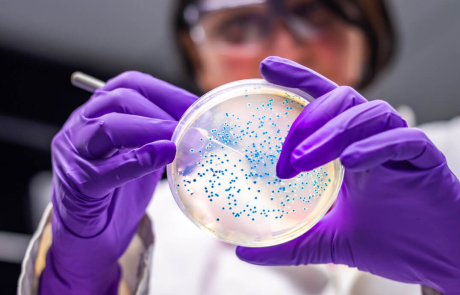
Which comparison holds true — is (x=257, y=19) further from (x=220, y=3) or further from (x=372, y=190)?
(x=372, y=190)

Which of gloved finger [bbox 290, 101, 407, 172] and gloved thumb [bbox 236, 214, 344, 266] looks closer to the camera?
gloved finger [bbox 290, 101, 407, 172]

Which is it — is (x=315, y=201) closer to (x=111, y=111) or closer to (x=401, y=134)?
(x=401, y=134)

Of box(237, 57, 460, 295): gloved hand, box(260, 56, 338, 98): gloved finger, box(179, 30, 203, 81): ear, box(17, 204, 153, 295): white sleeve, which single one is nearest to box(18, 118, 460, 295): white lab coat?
box(17, 204, 153, 295): white sleeve

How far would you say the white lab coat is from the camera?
3.27 feet

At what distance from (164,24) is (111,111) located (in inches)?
68.7

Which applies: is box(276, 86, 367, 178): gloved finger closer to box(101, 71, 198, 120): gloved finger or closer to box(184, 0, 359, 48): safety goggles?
box(101, 71, 198, 120): gloved finger

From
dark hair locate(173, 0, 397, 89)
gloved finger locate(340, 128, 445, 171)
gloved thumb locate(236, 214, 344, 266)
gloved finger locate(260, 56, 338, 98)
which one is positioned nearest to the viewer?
gloved finger locate(340, 128, 445, 171)

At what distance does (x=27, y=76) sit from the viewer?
2.42 m

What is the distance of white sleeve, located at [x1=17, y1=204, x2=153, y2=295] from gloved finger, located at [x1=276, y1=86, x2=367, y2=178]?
52 cm

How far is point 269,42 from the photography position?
65.0 inches

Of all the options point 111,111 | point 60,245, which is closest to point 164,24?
point 111,111

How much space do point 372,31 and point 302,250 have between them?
1.18 m

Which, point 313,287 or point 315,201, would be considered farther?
point 313,287

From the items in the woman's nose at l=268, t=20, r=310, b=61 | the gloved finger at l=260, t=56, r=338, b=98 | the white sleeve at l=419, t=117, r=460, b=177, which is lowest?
the white sleeve at l=419, t=117, r=460, b=177
